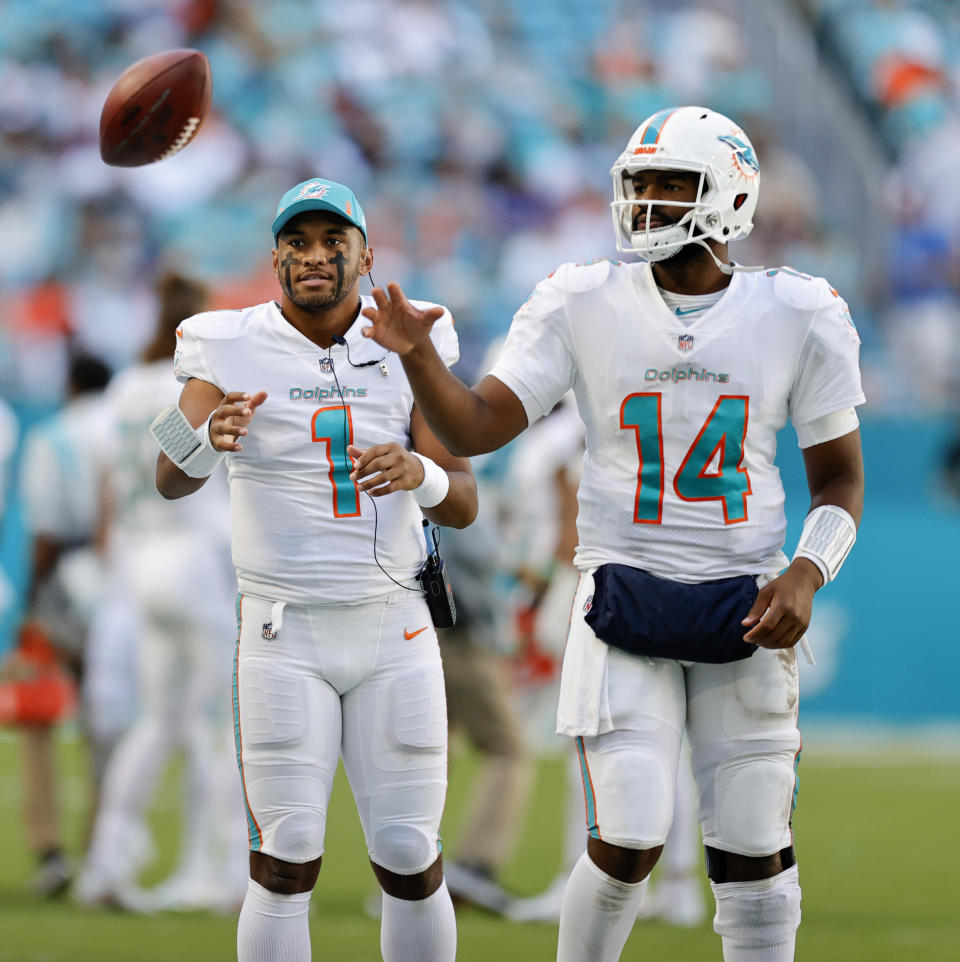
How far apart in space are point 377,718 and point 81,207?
9.89 m

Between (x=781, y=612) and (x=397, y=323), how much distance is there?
3.19 feet

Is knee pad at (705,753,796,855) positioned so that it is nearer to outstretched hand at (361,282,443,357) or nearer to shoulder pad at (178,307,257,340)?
outstretched hand at (361,282,443,357)

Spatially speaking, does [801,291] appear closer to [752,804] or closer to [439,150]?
[752,804]

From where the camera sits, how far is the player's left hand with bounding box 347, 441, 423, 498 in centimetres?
359

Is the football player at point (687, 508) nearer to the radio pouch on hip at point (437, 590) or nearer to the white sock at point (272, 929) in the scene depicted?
the radio pouch on hip at point (437, 590)

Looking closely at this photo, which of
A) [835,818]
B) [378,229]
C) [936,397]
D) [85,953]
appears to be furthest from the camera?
[378,229]

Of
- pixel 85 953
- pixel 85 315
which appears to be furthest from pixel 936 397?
pixel 85 953

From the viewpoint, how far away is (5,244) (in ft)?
43.4

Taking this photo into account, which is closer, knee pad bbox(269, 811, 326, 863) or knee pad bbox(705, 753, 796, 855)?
knee pad bbox(705, 753, 796, 855)

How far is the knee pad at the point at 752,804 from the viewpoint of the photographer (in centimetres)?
371

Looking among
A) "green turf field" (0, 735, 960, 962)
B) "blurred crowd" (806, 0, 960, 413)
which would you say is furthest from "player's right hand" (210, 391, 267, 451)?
"blurred crowd" (806, 0, 960, 413)

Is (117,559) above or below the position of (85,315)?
below

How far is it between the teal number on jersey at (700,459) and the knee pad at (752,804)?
0.52 meters

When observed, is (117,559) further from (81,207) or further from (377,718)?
(81,207)
